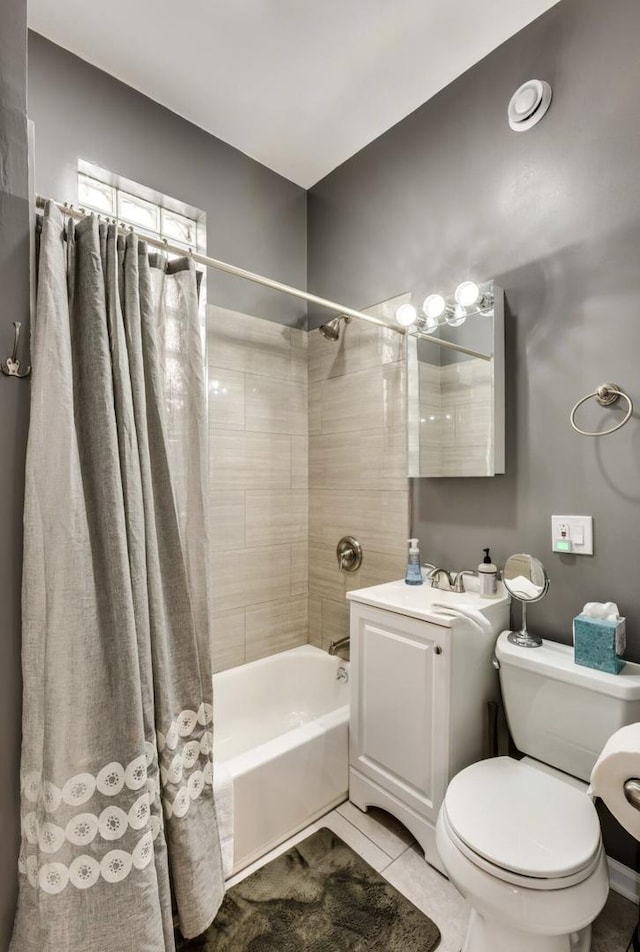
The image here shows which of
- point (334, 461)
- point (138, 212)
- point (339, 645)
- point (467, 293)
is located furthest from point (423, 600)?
point (138, 212)

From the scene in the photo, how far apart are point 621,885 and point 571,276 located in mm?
1957

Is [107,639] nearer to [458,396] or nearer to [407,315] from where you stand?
[458,396]

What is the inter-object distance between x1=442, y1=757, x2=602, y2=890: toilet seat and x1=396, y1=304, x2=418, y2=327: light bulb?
1671mm

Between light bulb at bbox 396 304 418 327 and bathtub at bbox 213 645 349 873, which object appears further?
light bulb at bbox 396 304 418 327

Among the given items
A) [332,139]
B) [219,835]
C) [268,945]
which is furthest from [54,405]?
[332,139]

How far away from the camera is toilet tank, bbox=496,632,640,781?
1.25 metres

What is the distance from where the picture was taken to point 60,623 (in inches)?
41.3

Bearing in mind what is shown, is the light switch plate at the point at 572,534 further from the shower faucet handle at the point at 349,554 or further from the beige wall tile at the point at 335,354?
the beige wall tile at the point at 335,354

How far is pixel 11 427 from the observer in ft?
3.57

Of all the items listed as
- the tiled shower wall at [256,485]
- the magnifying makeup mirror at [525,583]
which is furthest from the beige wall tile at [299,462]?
the magnifying makeup mirror at [525,583]

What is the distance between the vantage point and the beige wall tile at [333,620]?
2.40 m

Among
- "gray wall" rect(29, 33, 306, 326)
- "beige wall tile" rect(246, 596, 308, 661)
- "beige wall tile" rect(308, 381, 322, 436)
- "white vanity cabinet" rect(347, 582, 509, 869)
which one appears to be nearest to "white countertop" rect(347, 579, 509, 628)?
"white vanity cabinet" rect(347, 582, 509, 869)

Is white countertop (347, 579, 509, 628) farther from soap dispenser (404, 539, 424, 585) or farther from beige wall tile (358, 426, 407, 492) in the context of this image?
beige wall tile (358, 426, 407, 492)

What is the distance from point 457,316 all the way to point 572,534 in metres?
0.94
